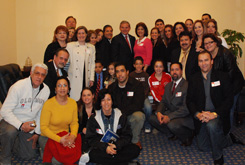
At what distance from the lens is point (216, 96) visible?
3.32 metres

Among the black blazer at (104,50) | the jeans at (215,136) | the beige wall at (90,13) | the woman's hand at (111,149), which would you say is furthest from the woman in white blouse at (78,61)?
the beige wall at (90,13)

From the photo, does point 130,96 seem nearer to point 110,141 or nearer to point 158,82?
point 158,82

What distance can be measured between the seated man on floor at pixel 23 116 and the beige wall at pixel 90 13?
4.03 meters

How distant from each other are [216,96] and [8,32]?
5417 millimetres

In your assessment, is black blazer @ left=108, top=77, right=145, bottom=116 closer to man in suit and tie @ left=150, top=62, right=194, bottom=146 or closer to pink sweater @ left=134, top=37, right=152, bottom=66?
man in suit and tie @ left=150, top=62, right=194, bottom=146

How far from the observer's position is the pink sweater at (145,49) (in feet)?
16.0

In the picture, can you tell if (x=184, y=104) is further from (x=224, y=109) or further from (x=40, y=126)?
(x=40, y=126)

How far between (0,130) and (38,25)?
15.1 ft

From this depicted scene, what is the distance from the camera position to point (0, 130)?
299 centimetres

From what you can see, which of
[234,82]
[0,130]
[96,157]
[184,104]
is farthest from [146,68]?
[0,130]

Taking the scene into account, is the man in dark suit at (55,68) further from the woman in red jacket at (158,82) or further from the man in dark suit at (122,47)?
the woman in red jacket at (158,82)

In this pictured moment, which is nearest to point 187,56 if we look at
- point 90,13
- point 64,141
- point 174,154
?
point 174,154

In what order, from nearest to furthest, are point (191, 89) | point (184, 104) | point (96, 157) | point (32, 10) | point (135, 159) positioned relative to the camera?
point (96, 157), point (135, 159), point (191, 89), point (184, 104), point (32, 10)

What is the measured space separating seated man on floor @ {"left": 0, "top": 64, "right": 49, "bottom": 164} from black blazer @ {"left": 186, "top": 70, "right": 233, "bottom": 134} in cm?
212
